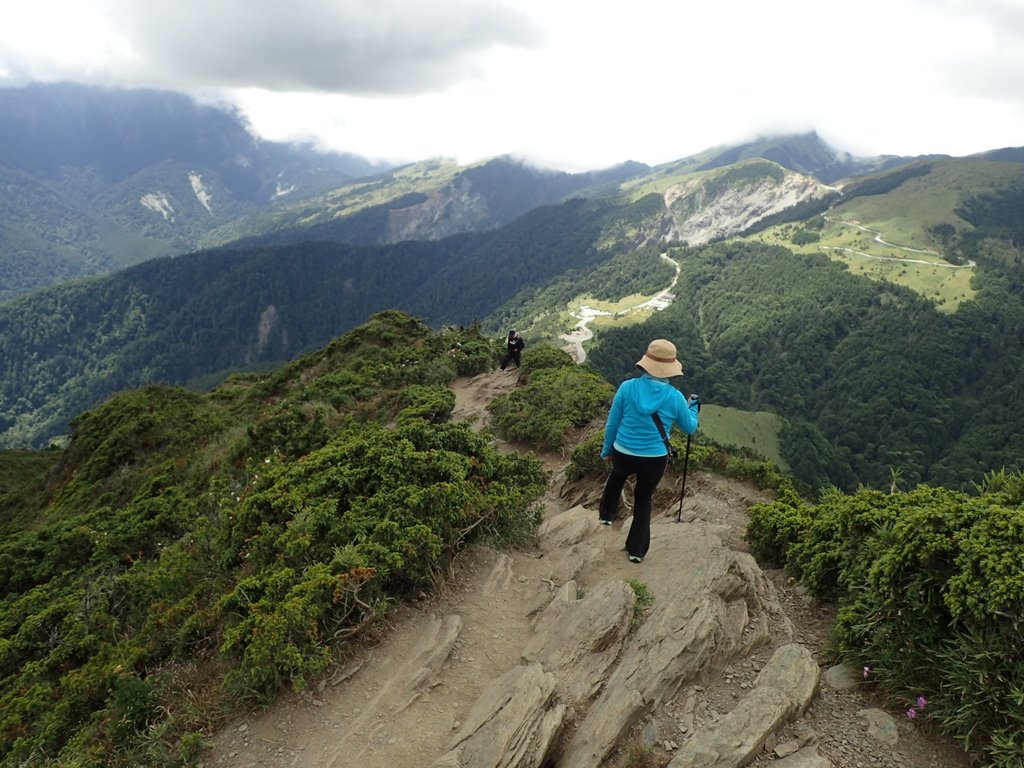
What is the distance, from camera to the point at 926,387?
13450 cm

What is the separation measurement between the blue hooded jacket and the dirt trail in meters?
1.84

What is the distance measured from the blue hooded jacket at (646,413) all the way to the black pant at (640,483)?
0.40 ft

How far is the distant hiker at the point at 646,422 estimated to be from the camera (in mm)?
7597

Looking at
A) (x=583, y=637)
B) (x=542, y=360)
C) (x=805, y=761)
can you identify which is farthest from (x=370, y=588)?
(x=542, y=360)

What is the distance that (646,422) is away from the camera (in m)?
7.67

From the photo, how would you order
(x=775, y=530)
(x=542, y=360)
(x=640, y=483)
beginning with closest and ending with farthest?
(x=640, y=483) < (x=775, y=530) < (x=542, y=360)

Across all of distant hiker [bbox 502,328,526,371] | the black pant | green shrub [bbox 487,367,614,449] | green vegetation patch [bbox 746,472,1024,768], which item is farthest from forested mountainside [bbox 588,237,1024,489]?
green vegetation patch [bbox 746,472,1024,768]

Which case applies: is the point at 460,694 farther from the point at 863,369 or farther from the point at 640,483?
the point at 863,369

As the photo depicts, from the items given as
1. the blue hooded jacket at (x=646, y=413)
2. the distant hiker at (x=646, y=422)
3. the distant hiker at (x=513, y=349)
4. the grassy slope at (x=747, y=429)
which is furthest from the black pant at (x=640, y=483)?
Answer: the grassy slope at (x=747, y=429)

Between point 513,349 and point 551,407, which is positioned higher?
point 513,349

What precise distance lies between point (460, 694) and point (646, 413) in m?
4.24

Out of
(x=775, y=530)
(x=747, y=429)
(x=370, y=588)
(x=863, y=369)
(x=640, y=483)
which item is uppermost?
(x=640, y=483)

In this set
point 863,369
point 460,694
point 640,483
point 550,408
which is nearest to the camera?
point 460,694

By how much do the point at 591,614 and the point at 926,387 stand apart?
164 meters
